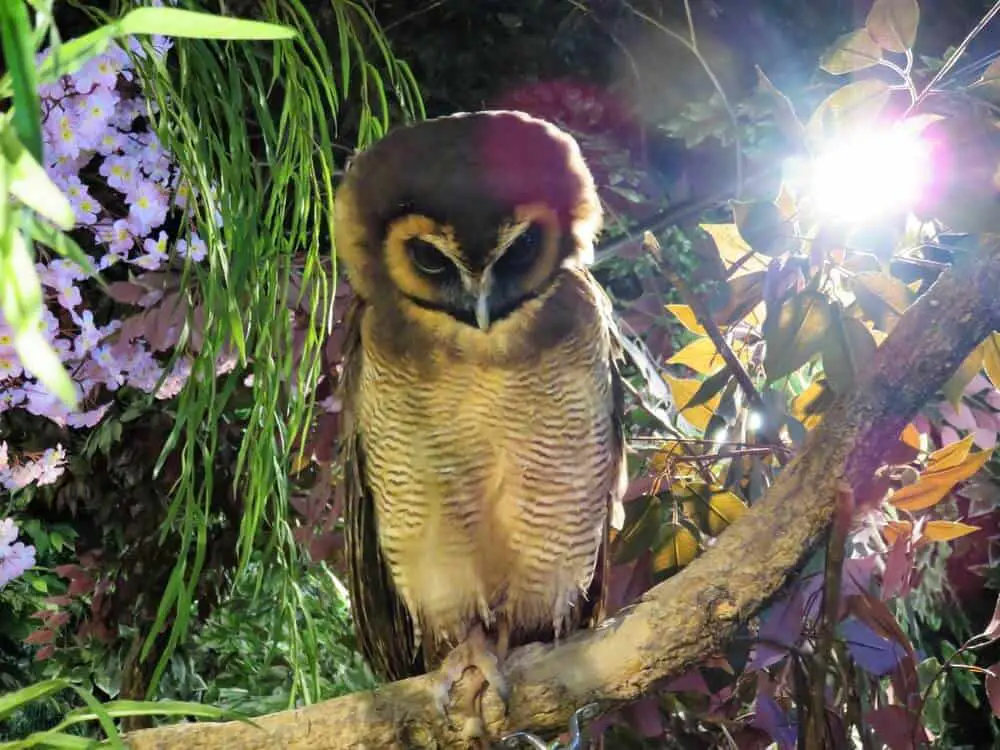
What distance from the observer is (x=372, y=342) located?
844 mm

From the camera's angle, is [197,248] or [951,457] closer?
[951,457]

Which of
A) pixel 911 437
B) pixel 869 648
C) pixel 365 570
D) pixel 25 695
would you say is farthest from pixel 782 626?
pixel 25 695

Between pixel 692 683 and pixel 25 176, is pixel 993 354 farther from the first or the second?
pixel 25 176

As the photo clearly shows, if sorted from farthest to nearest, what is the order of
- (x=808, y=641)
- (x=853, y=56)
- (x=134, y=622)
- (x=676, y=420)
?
1. (x=134, y=622)
2. (x=676, y=420)
3. (x=808, y=641)
4. (x=853, y=56)

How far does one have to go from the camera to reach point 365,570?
927 millimetres

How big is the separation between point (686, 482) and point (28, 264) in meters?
0.68

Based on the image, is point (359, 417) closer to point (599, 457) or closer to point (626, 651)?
point (599, 457)

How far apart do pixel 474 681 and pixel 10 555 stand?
0.49 metres

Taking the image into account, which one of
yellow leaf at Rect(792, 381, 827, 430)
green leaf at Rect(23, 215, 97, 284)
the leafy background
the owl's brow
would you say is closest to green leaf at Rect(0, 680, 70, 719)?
the leafy background

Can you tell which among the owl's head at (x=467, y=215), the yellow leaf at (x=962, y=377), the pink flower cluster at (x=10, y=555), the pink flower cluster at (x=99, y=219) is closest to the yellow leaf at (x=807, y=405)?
the yellow leaf at (x=962, y=377)

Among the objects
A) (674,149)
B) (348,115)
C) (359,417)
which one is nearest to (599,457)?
(359,417)

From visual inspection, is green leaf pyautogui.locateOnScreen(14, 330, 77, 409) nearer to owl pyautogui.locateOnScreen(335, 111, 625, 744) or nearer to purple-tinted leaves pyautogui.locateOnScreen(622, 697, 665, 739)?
owl pyautogui.locateOnScreen(335, 111, 625, 744)

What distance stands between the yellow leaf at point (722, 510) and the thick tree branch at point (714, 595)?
0.19 meters

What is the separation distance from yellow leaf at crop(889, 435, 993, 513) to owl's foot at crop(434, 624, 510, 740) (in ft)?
1.09
